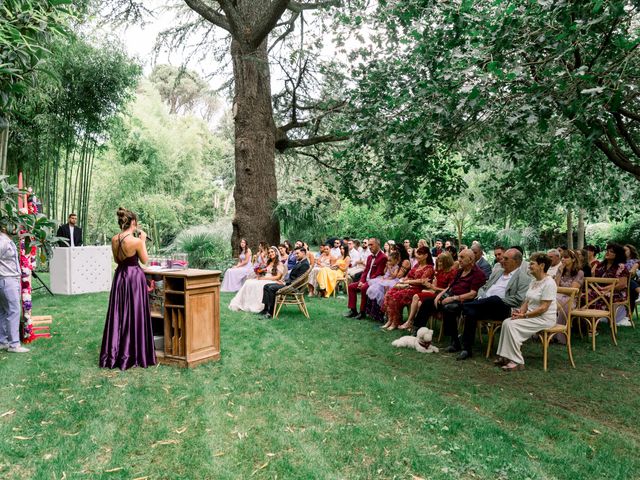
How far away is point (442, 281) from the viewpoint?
262 inches

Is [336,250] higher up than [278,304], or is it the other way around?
[336,250]

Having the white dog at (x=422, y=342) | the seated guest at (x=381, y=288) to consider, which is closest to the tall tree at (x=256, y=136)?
the seated guest at (x=381, y=288)

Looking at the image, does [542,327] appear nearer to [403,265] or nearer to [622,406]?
[622,406]

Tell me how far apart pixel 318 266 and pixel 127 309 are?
19.9ft

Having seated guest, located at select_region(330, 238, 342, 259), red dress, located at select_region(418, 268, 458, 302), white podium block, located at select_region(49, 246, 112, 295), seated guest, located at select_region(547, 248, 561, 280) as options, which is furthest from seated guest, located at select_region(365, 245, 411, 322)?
white podium block, located at select_region(49, 246, 112, 295)

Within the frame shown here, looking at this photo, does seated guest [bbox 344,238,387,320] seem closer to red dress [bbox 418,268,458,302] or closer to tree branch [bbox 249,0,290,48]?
red dress [bbox 418,268,458,302]

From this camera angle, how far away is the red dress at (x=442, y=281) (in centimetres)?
658

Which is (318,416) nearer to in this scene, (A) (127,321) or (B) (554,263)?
(A) (127,321)

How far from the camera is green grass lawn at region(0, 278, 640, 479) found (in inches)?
116

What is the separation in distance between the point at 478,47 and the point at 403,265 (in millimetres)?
4156

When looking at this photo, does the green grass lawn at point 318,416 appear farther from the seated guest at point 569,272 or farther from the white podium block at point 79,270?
the white podium block at point 79,270

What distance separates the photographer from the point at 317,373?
16.0 feet

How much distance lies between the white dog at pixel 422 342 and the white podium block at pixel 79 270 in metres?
7.85

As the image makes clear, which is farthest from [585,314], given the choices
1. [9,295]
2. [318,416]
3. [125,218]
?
[9,295]
